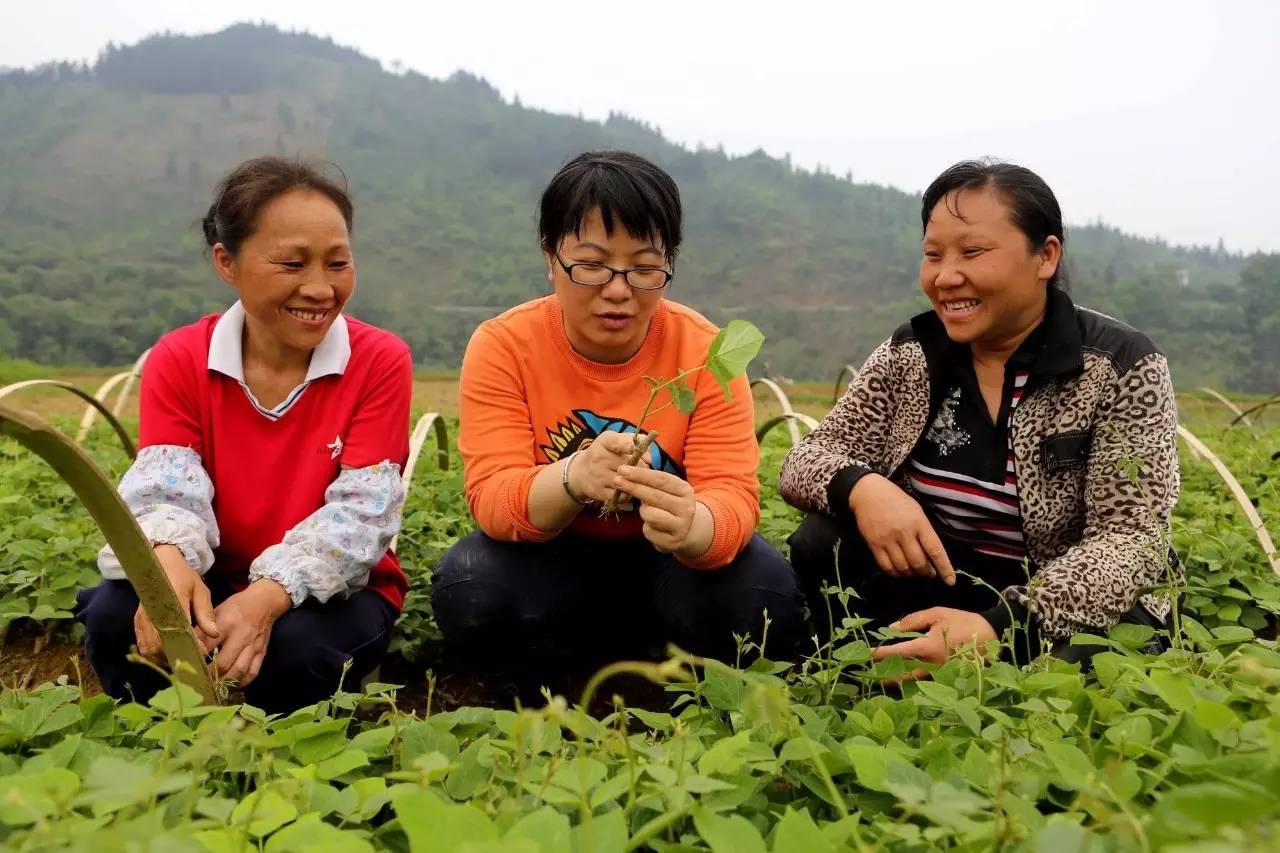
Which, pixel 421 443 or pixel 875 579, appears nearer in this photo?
pixel 875 579

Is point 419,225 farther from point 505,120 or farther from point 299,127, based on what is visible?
point 299,127

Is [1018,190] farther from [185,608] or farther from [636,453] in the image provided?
[185,608]

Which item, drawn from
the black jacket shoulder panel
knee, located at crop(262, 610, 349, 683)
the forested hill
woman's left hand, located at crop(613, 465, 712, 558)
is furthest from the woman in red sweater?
the forested hill

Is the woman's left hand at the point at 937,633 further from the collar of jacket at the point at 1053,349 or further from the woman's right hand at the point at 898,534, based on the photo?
the collar of jacket at the point at 1053,349

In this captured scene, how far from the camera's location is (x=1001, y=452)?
2.19 meters

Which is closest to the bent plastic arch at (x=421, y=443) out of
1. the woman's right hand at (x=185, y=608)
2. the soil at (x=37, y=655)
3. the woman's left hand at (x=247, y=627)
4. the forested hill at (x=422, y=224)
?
the woman's left hand at (x=247, y=627)

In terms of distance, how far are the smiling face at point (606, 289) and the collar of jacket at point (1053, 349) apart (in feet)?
2.27

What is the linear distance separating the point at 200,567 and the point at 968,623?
143 cm

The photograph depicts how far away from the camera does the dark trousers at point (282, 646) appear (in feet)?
6.21

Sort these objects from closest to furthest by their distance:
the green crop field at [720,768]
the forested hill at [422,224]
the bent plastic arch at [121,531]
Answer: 1. the green crop field at [720,768]
2. the bent plastic arch at [121,531]
3. the forested hill at [422,224]

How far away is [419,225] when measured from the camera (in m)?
45.9

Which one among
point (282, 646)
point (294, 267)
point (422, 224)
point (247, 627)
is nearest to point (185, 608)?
point (247, 627)

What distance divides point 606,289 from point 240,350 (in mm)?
787

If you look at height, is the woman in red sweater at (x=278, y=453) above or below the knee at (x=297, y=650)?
above
